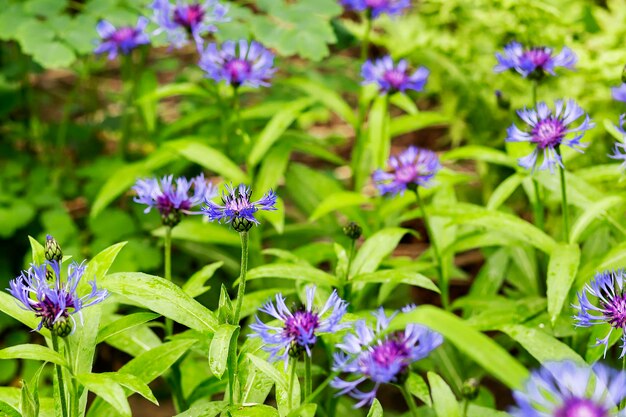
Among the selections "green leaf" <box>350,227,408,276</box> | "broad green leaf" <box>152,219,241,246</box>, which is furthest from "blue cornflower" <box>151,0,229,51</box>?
"green leaf" <box>350,227,408,276</box>

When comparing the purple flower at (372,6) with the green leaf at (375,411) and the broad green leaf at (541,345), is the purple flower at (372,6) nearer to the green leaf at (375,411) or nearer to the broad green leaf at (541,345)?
the broad green leaf at (541,345)

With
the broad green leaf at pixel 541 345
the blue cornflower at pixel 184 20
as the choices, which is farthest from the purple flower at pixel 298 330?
the blue cornflower at pixel 184 20

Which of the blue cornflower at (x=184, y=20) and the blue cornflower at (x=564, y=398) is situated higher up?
the blue cornflower at (x=184, y=20)

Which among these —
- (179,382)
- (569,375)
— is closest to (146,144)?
(179,382)

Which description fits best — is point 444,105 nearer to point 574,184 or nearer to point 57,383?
point 574,184

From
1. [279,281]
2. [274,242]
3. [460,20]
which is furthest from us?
[460,20]

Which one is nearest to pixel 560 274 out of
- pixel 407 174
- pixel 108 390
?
pixel 407 174
